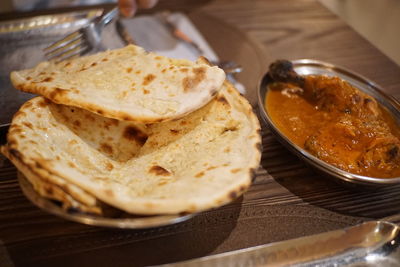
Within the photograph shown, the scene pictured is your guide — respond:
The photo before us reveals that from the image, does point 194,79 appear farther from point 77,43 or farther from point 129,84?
point 77,43

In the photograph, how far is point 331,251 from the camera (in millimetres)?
1355

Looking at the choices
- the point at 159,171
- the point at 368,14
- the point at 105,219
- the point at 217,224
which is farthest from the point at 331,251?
the point at 368,14

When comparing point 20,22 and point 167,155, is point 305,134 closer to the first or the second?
point 167,155

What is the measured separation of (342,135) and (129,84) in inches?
40.8

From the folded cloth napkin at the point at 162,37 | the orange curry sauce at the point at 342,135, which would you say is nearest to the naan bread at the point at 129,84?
the orange curry sauce at the point at 342,135

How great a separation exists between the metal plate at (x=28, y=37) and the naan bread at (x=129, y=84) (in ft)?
1.42

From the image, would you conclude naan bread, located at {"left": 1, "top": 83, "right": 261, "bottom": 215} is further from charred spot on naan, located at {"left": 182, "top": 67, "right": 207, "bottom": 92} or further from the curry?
the curry

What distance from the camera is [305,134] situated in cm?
181

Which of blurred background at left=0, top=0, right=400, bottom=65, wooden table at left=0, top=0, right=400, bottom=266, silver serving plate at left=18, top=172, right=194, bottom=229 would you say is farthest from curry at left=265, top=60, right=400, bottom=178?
blurred background at left=0, top=0, right=400, bottom=65

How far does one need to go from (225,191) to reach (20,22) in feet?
6.90

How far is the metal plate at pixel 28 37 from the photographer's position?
212cm

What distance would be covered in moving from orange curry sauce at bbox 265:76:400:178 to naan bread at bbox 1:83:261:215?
0.39 m

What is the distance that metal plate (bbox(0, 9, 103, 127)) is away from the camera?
2.12 metres

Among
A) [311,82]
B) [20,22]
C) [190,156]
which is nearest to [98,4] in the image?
[20,22]
